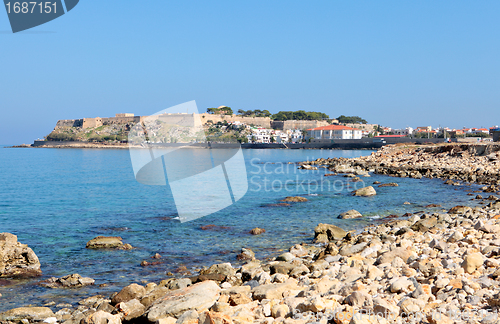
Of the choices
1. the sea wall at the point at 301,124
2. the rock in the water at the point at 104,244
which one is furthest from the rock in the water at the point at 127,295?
the sea wall at the point at 301,124

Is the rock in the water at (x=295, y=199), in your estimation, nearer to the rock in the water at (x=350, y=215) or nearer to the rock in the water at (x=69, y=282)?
the rock in the water at (x=350, y=215)

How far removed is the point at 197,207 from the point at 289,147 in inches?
3659

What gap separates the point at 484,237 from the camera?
7.88 m

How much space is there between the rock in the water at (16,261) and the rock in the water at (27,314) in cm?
243

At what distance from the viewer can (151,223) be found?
47.4 feet

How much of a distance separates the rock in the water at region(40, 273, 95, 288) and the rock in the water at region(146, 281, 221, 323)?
2.89m

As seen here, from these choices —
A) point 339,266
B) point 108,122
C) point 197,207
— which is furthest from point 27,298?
point 108,122

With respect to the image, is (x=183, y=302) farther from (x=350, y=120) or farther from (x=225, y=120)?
(x=350, y=120)

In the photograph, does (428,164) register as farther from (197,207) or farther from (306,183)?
(197,207)

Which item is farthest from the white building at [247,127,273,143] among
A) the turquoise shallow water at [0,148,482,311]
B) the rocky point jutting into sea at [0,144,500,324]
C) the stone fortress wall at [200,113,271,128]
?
the rocky point jutting into sea at [0,144,500,324]

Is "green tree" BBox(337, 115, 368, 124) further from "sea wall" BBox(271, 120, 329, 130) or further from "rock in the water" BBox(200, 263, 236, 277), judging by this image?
"rock in the water" BBox(200, 263, 236, 277)

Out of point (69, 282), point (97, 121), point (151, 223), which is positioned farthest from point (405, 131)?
point (69, 282)

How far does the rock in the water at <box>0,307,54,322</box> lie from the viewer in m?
6.09

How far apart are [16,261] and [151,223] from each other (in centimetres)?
593
